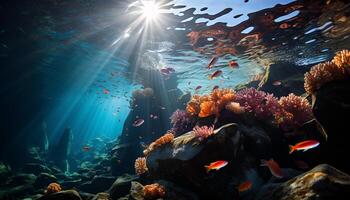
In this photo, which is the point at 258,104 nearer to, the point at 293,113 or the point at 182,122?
the point at 293,113

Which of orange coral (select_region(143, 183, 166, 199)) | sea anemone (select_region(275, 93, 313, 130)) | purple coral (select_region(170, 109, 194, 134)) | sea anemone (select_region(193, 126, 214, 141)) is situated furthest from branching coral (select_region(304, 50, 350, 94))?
orange coral (select_region(143, 183, 166, 199))

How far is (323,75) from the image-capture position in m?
6.14

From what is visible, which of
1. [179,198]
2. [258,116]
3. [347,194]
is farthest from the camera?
[258,116]

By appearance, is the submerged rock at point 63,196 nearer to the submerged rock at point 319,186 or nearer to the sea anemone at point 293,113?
the submerged rock at point 319,186

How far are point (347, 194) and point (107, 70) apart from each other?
2956 centimetres

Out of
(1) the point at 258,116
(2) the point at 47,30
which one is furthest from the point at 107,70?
(1) the point at 258,116

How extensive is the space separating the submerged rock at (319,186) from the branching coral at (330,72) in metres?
2.59

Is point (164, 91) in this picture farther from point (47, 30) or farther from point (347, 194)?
point (347, 194)

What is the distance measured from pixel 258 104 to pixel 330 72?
219 cm

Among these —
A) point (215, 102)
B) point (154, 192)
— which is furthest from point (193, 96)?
point (154, 192)

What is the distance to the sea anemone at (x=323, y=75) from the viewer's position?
603 centimetres

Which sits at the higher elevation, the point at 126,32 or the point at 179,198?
the point at 126,32

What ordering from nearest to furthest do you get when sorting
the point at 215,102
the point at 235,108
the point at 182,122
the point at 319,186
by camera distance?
the point at 319,186 < the point at 235,108 < the point at 215,102 < the point at 182,122

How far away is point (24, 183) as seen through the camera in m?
16.9
